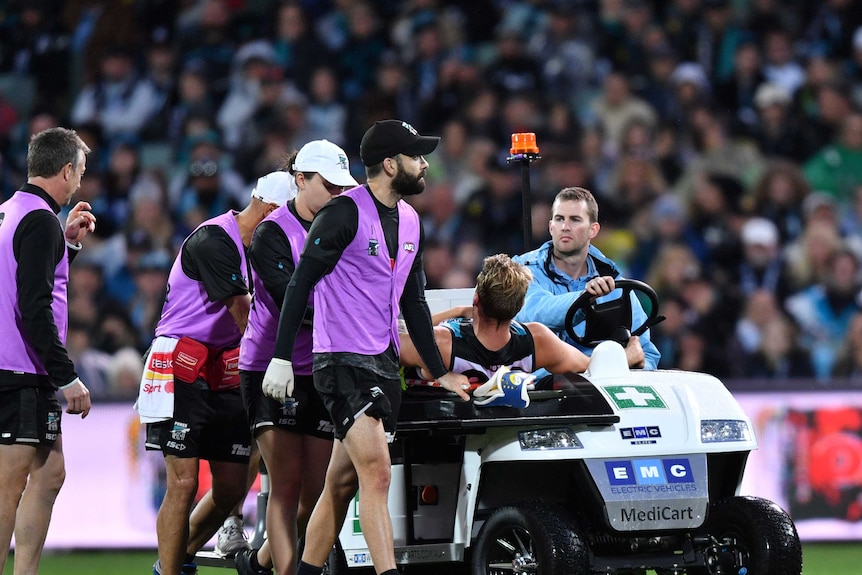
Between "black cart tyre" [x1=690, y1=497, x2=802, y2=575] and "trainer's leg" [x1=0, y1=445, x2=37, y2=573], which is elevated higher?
"trainer's leg" [x1=0, y1=445, x2=37, y2=573]

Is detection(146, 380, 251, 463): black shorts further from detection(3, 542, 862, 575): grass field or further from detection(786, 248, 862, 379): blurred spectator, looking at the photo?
detection(786, 248, 862, 379): blurred spectator

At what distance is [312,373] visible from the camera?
21.6 feet

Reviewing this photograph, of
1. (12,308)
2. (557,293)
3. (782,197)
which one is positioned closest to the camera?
(12,308)

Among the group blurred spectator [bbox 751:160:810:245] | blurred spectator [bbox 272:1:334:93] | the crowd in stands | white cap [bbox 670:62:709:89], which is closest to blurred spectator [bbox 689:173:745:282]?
the crowd in stands

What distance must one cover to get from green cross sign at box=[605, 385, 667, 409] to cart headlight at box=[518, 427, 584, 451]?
28 centimetres

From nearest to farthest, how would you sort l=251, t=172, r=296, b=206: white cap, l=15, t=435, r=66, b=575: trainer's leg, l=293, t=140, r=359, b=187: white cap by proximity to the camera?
l=15, t=435, r=66, b=575: trainer's leg, l=293, t=140, r=359, b=187: white cap, l=251, t=172, r=296, b=206: white cap

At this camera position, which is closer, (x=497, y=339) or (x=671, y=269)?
(x=497, y=339)

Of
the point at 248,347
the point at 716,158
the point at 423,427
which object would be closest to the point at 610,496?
the point at 423,427

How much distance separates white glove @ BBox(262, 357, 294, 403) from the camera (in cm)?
609

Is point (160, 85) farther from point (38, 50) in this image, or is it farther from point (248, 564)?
point (248, 564)

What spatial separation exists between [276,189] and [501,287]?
1353 mm

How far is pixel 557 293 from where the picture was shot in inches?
317

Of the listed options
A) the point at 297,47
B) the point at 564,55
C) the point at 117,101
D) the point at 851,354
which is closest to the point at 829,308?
the point at 851,354

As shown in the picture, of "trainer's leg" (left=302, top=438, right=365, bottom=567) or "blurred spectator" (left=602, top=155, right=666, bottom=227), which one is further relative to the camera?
"blurred spectator" (left=602, top=155, right=666, bottom=227)
